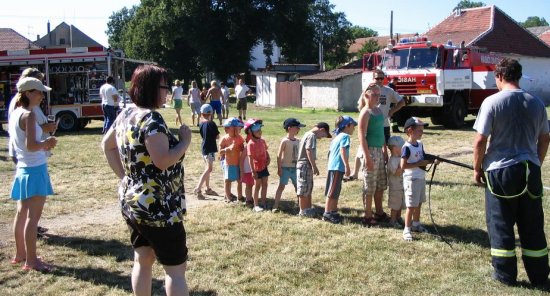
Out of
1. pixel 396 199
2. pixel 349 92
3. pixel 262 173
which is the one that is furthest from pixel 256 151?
pixel 349 92

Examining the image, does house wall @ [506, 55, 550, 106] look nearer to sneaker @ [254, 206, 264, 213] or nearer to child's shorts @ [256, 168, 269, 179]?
child's shorts @ [256, 168, 269, 179]

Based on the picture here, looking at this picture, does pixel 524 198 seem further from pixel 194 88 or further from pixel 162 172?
pixel 194 88

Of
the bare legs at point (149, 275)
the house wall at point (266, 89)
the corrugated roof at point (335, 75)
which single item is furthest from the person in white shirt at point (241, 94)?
the bare legs at point (149, 275)

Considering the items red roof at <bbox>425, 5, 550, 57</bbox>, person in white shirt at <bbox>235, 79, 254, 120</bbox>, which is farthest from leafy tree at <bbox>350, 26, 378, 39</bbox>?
person in white shirt at <bbox>235, 79, 254, 120</bbox>

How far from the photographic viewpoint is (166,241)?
3408 mm

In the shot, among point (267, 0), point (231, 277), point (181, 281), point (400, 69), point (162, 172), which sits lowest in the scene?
point (231, 277)

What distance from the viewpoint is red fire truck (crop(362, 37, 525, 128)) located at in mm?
17031

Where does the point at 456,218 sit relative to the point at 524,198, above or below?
below

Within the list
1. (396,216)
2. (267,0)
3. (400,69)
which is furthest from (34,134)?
(267,0)

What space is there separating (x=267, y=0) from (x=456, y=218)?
40.1m

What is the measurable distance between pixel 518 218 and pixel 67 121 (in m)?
17.1

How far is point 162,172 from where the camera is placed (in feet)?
11.1

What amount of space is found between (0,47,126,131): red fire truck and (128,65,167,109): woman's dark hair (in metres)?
16.7

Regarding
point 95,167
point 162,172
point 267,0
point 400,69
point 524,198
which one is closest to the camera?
point 162,172
